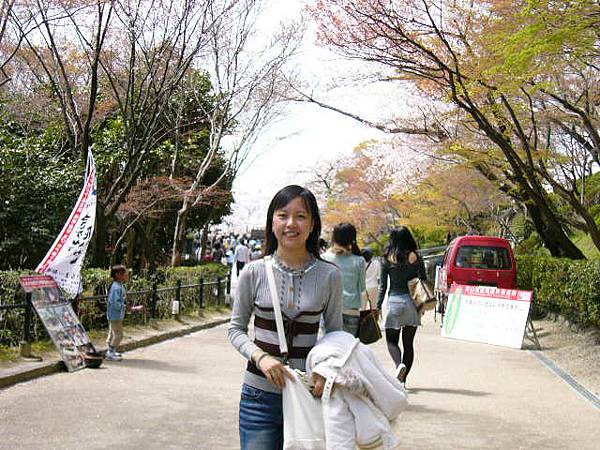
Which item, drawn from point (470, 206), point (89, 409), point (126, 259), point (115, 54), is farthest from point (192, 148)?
point (89, 409)

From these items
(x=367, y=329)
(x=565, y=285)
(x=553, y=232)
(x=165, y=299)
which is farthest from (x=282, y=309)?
(x=553, y=232)

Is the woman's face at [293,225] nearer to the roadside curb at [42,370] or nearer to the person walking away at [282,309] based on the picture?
the person walking away at [282,309]

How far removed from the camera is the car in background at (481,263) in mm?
17844

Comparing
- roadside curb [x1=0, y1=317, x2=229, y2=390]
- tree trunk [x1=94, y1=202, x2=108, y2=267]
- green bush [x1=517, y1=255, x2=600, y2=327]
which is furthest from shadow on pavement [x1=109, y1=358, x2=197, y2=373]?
green bush [x1=517, y1=255, x2=600, y2=327]

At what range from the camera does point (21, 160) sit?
1605 cm

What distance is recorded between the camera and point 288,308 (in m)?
3.11

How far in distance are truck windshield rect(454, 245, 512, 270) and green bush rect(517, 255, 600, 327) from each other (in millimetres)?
699

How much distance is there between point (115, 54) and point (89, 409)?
37.7ft

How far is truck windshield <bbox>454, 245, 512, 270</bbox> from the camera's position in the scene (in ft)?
60.1

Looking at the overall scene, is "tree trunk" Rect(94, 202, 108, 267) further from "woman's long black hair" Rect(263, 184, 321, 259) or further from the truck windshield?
"woman's long black hair" Rect(263, 184, 321, 259)

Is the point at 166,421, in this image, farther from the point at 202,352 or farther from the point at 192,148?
the point at 192,148

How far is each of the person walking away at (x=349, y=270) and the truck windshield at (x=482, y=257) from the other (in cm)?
1151

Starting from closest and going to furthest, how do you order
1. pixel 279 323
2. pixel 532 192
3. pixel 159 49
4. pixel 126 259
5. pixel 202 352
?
pixel 279 323
pixel 202 352
pixel 159 49
pixel 532 192
pixel 126 259

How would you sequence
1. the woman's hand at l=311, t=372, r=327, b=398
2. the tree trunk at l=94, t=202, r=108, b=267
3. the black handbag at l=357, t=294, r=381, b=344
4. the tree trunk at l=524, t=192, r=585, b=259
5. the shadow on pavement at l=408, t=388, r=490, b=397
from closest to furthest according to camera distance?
the woman's hand at l=311, t=372, r=327, b=398
the black handbag at l=357, t=294, r=381, b=344
the shadow on pavement at l=408, t=388, r=490, b=397
the tree trunk at l=94, t=202, r=108, b=267
the tree trunk at l=524, t=192, r=585, b=259
